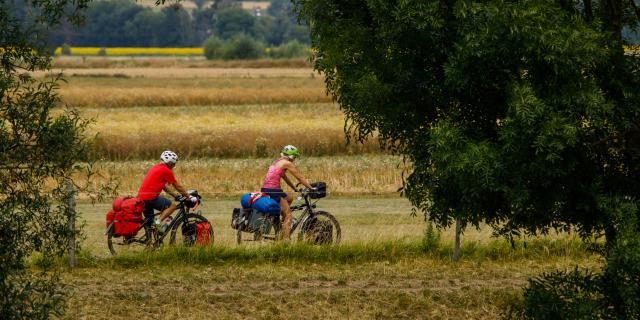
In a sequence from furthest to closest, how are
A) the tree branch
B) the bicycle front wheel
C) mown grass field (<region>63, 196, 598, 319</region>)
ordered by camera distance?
the bicycle front wheel, mown grass field (<region>63, 196, 598, 319</region>), the tree branch

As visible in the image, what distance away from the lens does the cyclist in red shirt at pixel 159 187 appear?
64.0ft

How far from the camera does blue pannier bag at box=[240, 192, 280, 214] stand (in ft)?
65.6

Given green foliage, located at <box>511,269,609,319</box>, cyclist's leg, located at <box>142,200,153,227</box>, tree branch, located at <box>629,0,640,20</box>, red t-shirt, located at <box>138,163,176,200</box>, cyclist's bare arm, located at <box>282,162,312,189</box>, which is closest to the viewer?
green foliage, located at <box>511,269,609,319</box>

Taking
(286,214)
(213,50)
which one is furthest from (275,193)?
(213,50)

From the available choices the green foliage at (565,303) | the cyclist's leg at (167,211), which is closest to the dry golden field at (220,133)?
the cyclist's leg at (167,211)

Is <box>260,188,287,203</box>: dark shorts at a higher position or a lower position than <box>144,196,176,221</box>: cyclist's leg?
higher

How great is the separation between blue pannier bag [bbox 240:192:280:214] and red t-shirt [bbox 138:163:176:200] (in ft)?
4.45

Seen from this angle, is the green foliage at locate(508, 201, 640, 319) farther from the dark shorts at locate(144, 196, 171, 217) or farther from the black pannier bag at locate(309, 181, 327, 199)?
the dark shorts at locate(144, 196, 171, 217)

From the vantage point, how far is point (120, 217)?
19469mm

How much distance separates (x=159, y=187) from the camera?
1955cm

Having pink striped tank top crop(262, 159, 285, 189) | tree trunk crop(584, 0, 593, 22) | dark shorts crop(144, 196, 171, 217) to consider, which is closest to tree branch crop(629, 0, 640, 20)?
tree trunk crop(584, 0, 593, 22)

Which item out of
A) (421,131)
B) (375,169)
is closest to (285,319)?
(421,131)

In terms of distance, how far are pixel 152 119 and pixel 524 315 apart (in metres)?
39.1

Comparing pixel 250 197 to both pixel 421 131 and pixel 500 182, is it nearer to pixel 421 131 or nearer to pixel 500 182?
pixel 421 131
